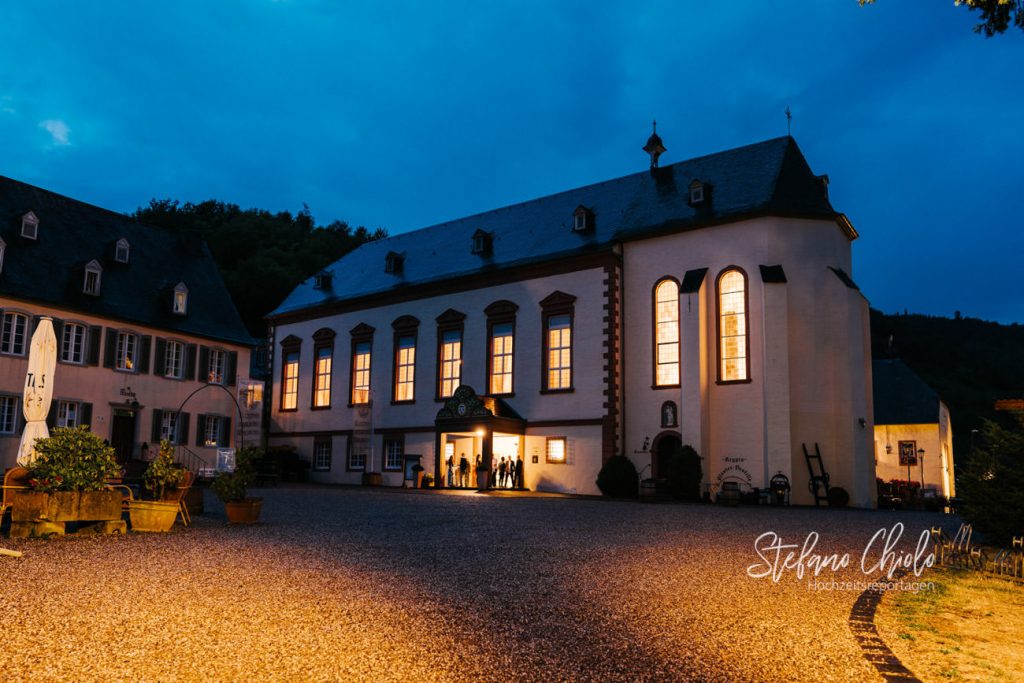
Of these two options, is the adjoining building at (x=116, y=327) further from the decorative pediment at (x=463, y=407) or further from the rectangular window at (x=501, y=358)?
the rectangular window at (x=501, y=358)

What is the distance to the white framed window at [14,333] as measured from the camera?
30.8m

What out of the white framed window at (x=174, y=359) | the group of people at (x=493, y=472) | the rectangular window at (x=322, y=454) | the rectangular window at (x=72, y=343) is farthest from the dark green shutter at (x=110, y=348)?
the group of people at (x=493, y=472)

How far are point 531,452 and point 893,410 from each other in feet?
83.8

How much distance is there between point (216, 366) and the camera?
3916 centimetres

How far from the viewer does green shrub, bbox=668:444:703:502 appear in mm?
26797

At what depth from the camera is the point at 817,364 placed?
91.4 ft

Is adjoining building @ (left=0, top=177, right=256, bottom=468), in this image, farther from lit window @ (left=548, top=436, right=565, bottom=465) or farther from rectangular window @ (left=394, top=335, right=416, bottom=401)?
lit window @ (left=548, top=436, right=565, bottom=465)

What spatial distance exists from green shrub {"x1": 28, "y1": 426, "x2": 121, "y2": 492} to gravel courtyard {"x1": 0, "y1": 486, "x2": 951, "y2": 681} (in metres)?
1.02

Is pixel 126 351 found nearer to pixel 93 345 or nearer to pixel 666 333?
pixel 93 345

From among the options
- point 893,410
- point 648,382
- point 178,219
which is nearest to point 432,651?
point 648,382

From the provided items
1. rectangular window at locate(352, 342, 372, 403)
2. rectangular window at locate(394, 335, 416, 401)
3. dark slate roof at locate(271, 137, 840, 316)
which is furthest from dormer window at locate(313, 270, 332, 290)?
rectangular window at locate(394, 335, 416, 401)

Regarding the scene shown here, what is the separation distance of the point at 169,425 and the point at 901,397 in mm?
38803

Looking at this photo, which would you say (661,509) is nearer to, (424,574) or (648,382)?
(648,382)
